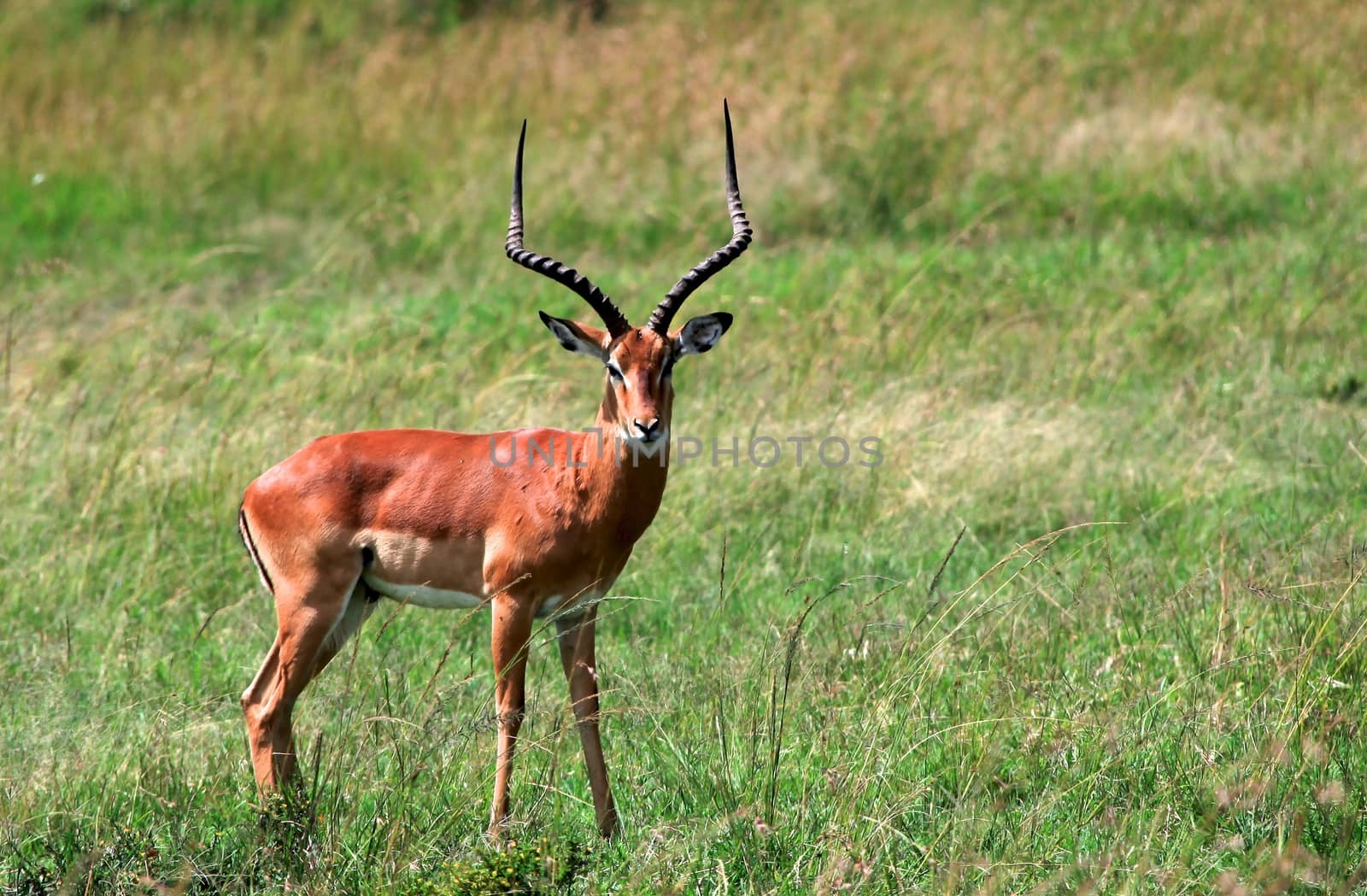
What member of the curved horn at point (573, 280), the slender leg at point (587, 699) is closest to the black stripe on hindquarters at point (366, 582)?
the slender leg at point (587, 699)

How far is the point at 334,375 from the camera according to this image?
9.02 m

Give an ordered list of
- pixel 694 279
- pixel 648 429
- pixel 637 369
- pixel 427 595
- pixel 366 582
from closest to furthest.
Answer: pixel 648 429
pixel 637 369
pixel 694 279
pixel 427 595
pixel 366 582

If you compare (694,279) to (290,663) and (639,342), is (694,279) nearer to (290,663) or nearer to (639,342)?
(639,342)

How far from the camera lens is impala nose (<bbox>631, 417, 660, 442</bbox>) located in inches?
192

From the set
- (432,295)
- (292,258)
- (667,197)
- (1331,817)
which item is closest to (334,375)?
(432,295)

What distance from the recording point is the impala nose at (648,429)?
4.87m

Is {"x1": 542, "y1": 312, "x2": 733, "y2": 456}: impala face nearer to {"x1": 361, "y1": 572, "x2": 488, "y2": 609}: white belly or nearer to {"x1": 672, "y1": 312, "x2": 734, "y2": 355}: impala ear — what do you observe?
{"x1": 672, "y1": 312, "x2": 734, "y2": 355}: impala ear

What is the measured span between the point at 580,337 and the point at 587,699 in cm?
119

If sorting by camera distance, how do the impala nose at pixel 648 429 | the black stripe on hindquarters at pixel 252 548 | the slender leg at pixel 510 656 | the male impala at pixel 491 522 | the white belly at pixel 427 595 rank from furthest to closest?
the black stripe on hindquarters at pixel 252 548 → the white belly at pixel 427 595 → the male impala at pixel 491 522 → the slender leg at pixel 510 656 → the impala nose at pixel 648 429

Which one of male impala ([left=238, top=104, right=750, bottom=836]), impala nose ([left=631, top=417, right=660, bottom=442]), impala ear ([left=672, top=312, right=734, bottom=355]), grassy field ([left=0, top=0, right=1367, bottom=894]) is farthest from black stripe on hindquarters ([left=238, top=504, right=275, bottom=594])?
impala ear ([left=672, top=312, right=734, bottom=355])

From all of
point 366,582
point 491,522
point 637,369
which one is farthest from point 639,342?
point 366,582

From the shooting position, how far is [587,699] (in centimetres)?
493

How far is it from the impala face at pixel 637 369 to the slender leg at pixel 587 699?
25.7 inches

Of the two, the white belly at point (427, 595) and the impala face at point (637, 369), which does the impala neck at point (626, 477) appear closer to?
the impala face at point (637, 369)
